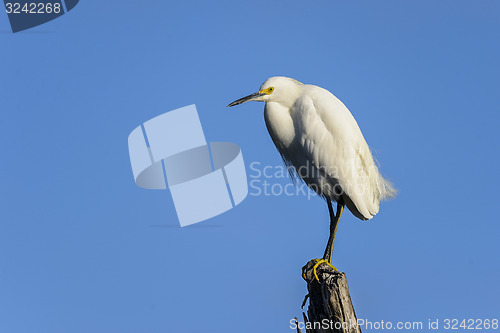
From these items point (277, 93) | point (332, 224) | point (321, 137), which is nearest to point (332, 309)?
point (332, 224)

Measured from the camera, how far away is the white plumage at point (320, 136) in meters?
5.54

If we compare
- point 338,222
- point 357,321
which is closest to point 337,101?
point 338,222

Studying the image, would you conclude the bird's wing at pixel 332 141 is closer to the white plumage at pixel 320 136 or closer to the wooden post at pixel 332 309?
the white plumage at pixel 320 136

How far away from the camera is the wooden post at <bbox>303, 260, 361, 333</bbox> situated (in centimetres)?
434

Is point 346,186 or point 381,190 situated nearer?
point 346,186

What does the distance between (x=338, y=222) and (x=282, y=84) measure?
1614 mm

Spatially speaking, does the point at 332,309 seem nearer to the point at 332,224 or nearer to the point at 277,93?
the point at 332,224

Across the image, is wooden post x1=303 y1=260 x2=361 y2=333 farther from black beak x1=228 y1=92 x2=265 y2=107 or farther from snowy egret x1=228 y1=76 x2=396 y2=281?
black beak x1=228 y1=92 x2=265 y2=107

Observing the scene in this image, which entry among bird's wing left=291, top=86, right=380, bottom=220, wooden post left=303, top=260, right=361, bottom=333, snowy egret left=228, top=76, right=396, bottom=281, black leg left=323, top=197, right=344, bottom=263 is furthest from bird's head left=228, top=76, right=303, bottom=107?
wooden post left=303, top=260, right=361, bottom=333

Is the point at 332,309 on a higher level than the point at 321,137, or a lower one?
lower

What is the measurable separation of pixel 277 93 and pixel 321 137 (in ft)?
2.15

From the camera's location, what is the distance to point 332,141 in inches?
220

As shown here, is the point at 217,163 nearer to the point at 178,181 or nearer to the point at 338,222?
the point at 178,181

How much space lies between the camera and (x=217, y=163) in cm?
772
